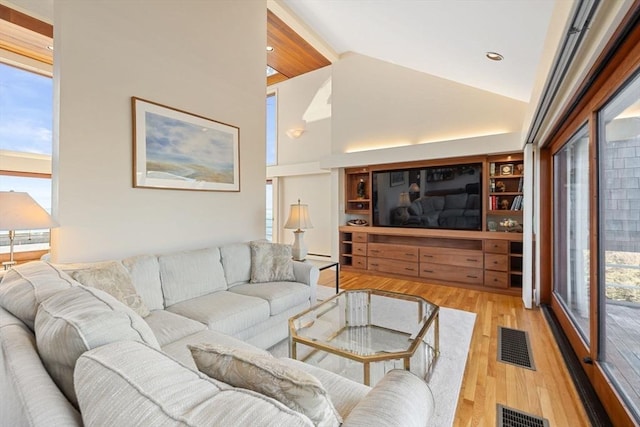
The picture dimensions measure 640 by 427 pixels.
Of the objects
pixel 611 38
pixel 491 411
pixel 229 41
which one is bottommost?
pixel 491 411

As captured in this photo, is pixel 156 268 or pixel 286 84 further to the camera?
pixel 286 84

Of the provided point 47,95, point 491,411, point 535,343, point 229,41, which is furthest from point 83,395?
point 47,95

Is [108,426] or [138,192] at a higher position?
[138,192]

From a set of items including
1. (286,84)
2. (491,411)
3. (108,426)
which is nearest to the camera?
(108,426)

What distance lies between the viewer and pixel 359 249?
16.9 feet

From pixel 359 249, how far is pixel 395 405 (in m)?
4.36

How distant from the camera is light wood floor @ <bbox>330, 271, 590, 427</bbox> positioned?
1.69 meters

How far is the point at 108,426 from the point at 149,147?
2.49 metres

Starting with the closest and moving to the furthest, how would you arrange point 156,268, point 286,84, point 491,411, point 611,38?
point 611,38
point 491,411
point 156,268
point 286,84

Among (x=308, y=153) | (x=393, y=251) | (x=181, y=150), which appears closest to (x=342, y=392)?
(x=181, y=150)

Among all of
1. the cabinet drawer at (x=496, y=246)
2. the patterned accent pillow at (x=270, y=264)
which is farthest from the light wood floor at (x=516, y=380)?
the patterned accent pillow at (x=270, y=264)

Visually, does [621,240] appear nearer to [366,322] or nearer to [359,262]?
[366,322]

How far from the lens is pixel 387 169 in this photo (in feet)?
16.5

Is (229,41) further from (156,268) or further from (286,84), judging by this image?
(286,84)
